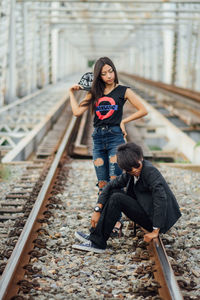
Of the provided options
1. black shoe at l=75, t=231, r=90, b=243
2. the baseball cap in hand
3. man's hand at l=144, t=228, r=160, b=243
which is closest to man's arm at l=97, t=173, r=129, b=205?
black shoe at l=75, t=231, r=90, b=243

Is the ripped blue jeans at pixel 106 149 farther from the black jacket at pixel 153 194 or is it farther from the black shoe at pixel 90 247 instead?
the black shoe at pixel 90 247

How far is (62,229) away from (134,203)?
930 millimetres

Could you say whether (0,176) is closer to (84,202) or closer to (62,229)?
(84,202)

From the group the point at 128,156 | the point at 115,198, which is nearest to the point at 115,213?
the point at 115,198

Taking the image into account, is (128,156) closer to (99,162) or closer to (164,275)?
(99,162)

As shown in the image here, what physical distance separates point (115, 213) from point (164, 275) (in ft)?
2.53

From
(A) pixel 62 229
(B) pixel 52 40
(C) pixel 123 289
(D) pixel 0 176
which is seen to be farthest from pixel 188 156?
(B) pixel 52 40

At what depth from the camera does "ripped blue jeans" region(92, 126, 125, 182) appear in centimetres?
387

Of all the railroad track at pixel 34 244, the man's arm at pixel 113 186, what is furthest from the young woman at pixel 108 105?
the railroad track at pixel 34 244

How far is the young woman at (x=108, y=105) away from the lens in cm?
369

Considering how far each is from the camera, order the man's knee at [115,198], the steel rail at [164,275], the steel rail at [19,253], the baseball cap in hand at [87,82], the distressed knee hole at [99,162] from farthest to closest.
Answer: the distressed knee hole at [99,162] → the baseball cap in hand at [87,82] → the man's knee at [115,198] → the steel rail at [19,253] → the steel rail at [164,275]

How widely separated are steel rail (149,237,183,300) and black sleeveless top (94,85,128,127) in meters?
1.13

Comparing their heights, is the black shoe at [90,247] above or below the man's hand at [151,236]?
below

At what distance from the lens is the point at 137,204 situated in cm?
360
